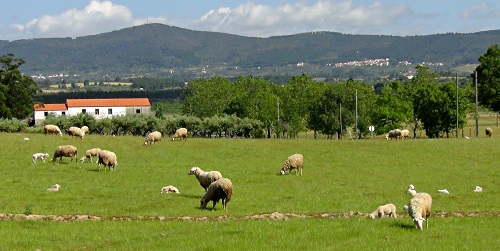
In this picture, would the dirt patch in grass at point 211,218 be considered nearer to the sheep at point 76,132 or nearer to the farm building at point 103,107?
the sheep at point 76,132

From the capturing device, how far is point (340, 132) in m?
112

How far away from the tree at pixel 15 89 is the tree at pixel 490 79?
2622 inches

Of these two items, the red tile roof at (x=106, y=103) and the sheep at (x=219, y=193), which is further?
the red tile roof at (x=106, y=103)

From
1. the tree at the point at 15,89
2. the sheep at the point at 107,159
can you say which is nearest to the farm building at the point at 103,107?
the tree at the point at 15,89

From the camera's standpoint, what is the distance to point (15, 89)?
10775 centimetres

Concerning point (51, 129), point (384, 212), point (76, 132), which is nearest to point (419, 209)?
point (384, 212)

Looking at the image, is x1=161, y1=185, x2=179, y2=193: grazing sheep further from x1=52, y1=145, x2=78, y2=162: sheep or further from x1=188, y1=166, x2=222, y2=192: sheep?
x1=52, y1=145, x2=78, y2=162: sheep

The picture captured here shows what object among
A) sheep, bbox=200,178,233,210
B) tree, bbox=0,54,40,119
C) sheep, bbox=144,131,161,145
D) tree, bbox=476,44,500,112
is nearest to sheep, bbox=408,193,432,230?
sheep, bbox=200,178,233,210

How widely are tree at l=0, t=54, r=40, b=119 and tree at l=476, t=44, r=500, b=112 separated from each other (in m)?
66.6

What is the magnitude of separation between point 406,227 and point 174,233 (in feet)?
25.8

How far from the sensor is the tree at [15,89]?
4178 inches

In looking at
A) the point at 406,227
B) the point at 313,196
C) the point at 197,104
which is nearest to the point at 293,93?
the point at 197,104

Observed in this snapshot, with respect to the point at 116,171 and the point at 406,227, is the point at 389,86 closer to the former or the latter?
the point at 116,171

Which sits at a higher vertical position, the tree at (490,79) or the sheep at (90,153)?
the tree at (490,79)
